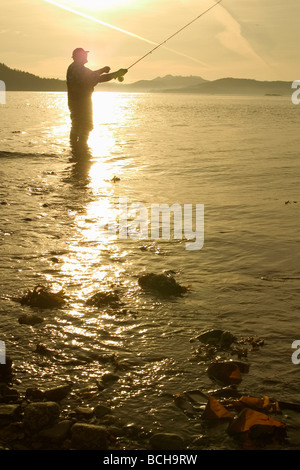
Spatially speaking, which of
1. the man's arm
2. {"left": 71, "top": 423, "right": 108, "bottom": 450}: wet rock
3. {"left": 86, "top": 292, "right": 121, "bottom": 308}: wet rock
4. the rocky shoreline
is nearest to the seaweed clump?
{"left": 86, "top": 292, "right": 121, "bottom": 308}: wet rock

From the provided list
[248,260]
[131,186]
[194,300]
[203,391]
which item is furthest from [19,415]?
[131,186]

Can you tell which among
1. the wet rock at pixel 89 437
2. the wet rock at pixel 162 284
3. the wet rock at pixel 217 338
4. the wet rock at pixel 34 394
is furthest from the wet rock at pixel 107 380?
the wet rock at pixel 162 284

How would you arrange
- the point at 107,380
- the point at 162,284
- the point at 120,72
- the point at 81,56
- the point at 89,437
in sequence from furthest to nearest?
the point at 81,56 → the point at 120,72 → the point at 162,284 → the point at 107,380 → the point at 89,437

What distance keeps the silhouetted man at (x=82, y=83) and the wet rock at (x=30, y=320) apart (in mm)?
12127

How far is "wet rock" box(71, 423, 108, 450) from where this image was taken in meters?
3.31

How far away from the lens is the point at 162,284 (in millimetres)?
5605

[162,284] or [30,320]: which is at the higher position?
[162,284]

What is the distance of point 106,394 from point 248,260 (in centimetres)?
337

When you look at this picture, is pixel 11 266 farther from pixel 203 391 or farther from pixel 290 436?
pixel 290 436

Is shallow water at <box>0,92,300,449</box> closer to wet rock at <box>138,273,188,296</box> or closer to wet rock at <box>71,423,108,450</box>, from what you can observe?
wet rock at <box>138,273,188,296</box>

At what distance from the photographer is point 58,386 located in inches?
151

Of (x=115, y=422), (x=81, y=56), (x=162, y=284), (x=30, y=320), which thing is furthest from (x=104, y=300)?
(x=81, y=56)

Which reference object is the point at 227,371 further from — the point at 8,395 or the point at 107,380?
the point at 8,395

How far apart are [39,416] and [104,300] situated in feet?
6.35
